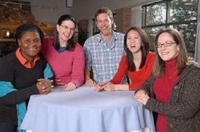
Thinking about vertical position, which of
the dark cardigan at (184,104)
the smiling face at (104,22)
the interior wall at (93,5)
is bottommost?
the dark cardigan at (184,104)

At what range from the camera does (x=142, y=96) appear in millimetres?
1725

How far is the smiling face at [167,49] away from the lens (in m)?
1.63

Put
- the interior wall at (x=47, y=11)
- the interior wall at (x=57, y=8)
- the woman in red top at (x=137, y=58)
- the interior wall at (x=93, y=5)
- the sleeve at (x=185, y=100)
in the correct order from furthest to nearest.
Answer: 1. the interior wall at (x=47, y=11)
2. the interior wall at (x=57, y=8)
3. the interior wall at (x=93, y=5)
4. the woman in red top at (x=137, y=58)
5. the sleeve at (x=185, y=100)

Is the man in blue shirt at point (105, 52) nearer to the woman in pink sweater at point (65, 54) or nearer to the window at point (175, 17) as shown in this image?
the woman in pink sweater at point (65, 54)

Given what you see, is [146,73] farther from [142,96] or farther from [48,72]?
[48,72]

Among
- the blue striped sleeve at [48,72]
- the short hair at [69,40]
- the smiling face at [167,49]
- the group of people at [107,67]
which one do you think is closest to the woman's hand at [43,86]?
the group of people at [107,67]

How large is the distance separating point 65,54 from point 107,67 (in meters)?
0.78

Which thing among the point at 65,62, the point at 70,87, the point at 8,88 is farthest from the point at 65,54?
the point at 8,88

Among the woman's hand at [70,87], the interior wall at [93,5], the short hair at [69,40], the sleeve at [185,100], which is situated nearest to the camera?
the sleeve at [185,100]

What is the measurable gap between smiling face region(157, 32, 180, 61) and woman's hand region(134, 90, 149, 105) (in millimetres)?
307

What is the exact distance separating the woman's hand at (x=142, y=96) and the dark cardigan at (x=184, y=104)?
65 mm

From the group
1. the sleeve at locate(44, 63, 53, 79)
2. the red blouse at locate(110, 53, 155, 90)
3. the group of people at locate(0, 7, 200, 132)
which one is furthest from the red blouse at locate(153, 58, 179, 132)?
the sleeve at locate(44, 63, 53, 79)

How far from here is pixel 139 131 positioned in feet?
5.63

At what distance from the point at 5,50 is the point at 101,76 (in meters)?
7.75
